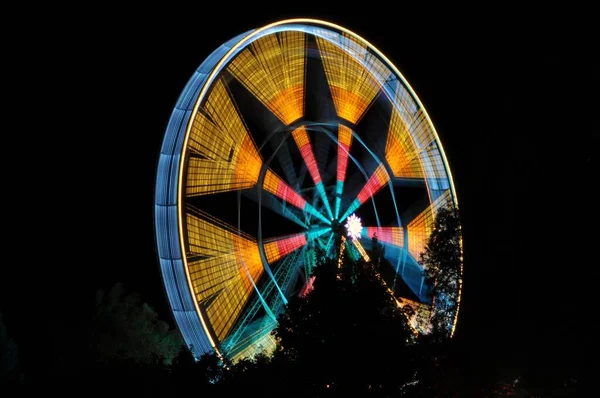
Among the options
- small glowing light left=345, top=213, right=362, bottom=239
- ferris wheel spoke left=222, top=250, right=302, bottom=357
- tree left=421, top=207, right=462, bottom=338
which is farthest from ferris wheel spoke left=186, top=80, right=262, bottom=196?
tree left=421, top=207, right=462, bottom=338

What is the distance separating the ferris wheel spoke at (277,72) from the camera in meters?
15.6

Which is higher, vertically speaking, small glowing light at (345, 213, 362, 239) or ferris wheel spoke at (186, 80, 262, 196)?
ferris wheel spoke at (186, 80, 262, 196)

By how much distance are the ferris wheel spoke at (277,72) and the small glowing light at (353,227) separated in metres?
2.28

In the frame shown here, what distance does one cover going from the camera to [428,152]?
680 inches

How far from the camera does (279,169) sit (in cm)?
1858

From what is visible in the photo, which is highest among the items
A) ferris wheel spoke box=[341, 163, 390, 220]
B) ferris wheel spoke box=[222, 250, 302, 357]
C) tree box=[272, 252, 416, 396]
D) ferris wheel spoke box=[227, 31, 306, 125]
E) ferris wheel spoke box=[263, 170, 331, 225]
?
ferris wheel spoke box=[227, 31, 306, 125]

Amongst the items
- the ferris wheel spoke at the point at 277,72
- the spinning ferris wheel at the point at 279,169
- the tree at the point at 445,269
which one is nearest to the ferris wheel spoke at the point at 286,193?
the spinning ferris wheel at the point at 279,169

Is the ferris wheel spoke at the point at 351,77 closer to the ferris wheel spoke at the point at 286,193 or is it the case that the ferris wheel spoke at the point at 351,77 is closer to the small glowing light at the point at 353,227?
the ferris wheel spoke at the point at 286,193

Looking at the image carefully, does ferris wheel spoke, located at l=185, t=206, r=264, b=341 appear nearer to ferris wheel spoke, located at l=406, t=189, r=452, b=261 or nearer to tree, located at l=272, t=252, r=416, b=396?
tree, located at l=272, t=252, r=416, b=396

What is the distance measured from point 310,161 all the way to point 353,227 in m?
1.80

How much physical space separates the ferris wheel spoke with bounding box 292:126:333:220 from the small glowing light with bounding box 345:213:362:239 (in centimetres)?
73

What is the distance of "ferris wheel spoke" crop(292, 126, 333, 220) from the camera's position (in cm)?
1744

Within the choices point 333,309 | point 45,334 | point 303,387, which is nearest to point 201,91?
point 333,309

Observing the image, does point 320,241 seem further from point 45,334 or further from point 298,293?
point 45,334
